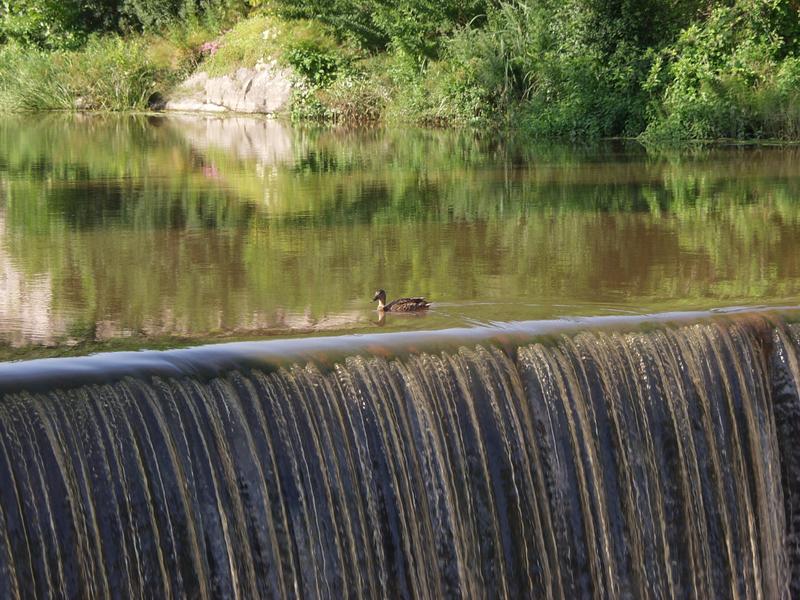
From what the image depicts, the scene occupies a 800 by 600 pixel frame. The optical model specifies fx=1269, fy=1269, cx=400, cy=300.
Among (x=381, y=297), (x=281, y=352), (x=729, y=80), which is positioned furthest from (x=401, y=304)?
(x=729, y=80)

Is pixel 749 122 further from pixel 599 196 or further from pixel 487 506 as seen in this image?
pixel 487 506

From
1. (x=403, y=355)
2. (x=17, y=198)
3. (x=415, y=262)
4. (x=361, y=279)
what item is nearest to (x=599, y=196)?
(x=415, y=262)

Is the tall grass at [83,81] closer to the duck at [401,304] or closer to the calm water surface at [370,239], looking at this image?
the calm water surface at [370,239]

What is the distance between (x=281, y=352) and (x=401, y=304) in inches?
50.0

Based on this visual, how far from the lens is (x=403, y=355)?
617cm

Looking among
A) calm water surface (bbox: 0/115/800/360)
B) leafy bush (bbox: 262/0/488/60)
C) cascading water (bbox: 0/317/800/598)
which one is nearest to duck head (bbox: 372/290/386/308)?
calm water surface (bbox: 0/115/800/360)

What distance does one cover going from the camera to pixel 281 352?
600 cm

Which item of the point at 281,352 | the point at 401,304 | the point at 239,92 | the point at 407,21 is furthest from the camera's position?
the point at 239,92

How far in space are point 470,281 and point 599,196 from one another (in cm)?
460

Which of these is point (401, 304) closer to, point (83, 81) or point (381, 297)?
point (381, 297)

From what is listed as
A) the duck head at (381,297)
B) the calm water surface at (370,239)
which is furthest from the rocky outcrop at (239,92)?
the duck head at (381,297)

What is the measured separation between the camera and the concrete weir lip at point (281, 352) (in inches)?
215

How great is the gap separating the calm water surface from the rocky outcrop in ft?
38.8

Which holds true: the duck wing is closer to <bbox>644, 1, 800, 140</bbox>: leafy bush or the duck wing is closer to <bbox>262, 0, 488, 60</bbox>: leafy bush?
<bbox>644, 1, 800, 140</bbox>: leafy bush
